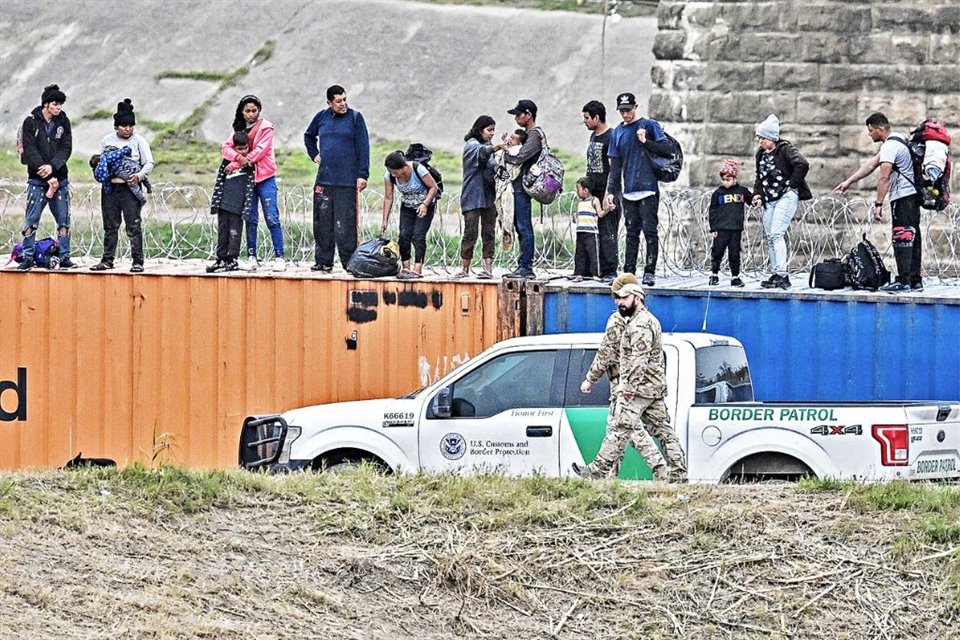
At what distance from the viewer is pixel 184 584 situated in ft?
33.6

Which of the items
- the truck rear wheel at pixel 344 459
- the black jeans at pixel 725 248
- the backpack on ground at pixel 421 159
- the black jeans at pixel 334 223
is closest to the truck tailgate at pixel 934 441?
the black jeans at pixel 725 248

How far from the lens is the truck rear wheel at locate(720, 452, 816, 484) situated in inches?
504

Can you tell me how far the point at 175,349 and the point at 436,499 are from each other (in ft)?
17.2

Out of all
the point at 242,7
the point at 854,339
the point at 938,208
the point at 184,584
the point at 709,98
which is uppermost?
the point at 242,7

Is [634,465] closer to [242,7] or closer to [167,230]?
[167,230]

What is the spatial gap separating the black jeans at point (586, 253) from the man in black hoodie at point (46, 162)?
449cm

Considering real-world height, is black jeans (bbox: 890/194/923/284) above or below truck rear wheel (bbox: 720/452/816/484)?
above

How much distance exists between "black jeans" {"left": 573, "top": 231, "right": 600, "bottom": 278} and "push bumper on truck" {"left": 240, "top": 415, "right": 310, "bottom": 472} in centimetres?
329

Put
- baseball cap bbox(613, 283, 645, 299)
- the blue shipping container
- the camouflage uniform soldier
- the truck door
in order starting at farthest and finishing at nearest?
the blue shipping container → the truck door → baseball cap bbox(613, 283, 645, 299) → the camouflage uniform soldier

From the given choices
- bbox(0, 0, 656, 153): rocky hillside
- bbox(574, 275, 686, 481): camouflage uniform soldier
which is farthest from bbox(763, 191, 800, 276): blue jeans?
bbox(0, 0, 656, 153): rocky hillside

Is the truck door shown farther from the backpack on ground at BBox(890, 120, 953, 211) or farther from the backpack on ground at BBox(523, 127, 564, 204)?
the backpack on ground at BBox(890, 120, 953, 211)

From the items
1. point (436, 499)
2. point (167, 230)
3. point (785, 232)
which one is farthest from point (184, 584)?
point (167, 230)

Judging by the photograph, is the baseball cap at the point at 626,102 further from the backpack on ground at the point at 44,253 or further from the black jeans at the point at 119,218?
the backpack on ground at the point at 44,253

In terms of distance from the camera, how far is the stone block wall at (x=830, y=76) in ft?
65.2
